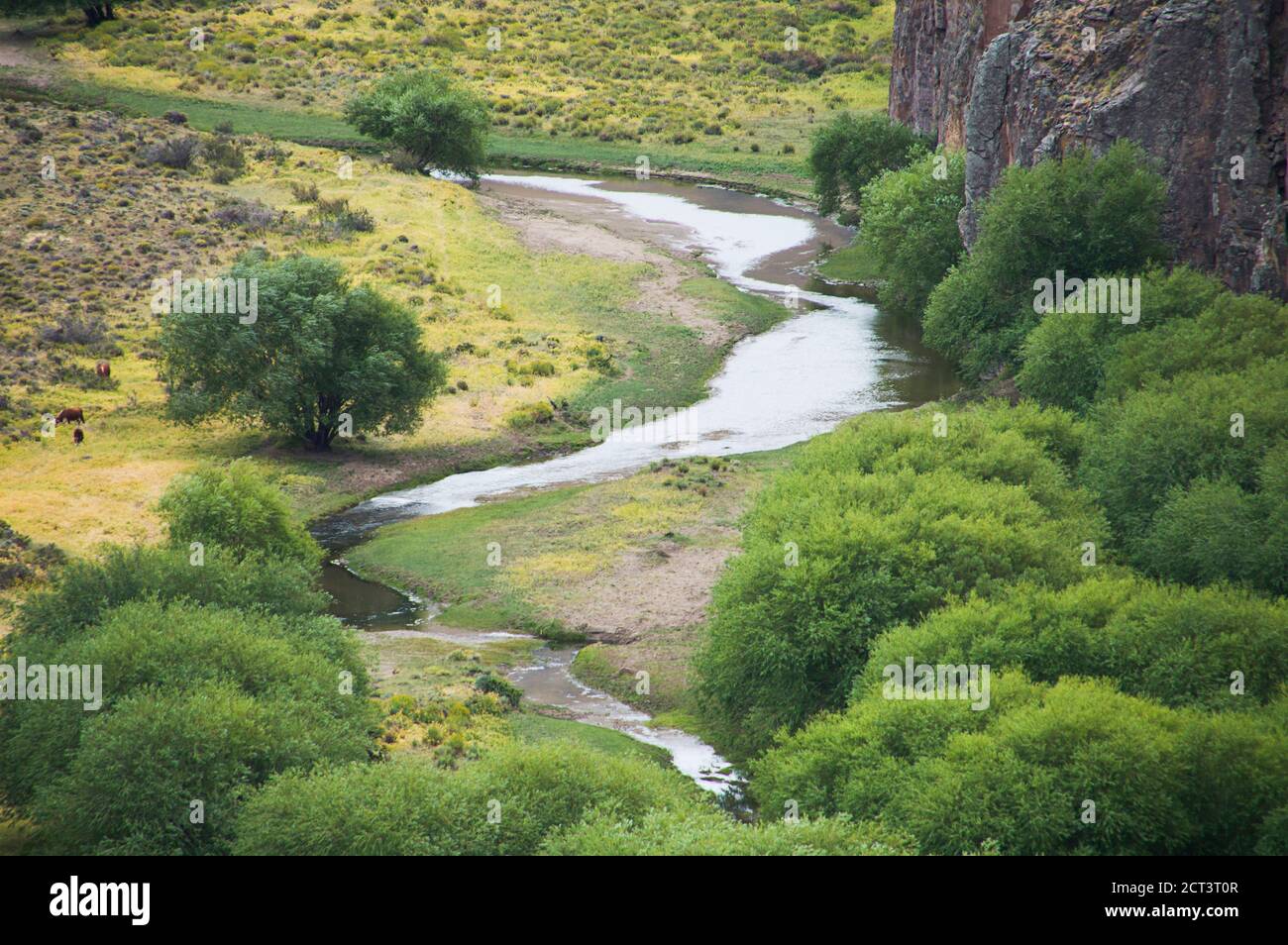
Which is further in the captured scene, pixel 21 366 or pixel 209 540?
pixel 21 366

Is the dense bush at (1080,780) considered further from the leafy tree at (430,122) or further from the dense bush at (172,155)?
the leafy tree at (430,122)

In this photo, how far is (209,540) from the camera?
1823 inches

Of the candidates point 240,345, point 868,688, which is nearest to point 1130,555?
point 868,688

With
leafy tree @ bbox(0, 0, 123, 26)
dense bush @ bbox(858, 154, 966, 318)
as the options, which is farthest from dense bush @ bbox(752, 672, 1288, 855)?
leafy tree @ bbox(0, 0, 123, 26)

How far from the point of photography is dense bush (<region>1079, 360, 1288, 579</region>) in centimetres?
4350

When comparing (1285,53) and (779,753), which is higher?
(1285,53)

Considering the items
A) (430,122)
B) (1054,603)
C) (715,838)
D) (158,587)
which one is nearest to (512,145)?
(430,122)

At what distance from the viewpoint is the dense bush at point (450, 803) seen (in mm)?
29547

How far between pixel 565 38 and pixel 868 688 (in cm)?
14865

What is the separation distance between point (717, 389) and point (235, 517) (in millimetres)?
38830

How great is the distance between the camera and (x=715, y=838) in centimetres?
2828

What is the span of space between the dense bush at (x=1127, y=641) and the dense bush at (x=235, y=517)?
2263 centimetres
